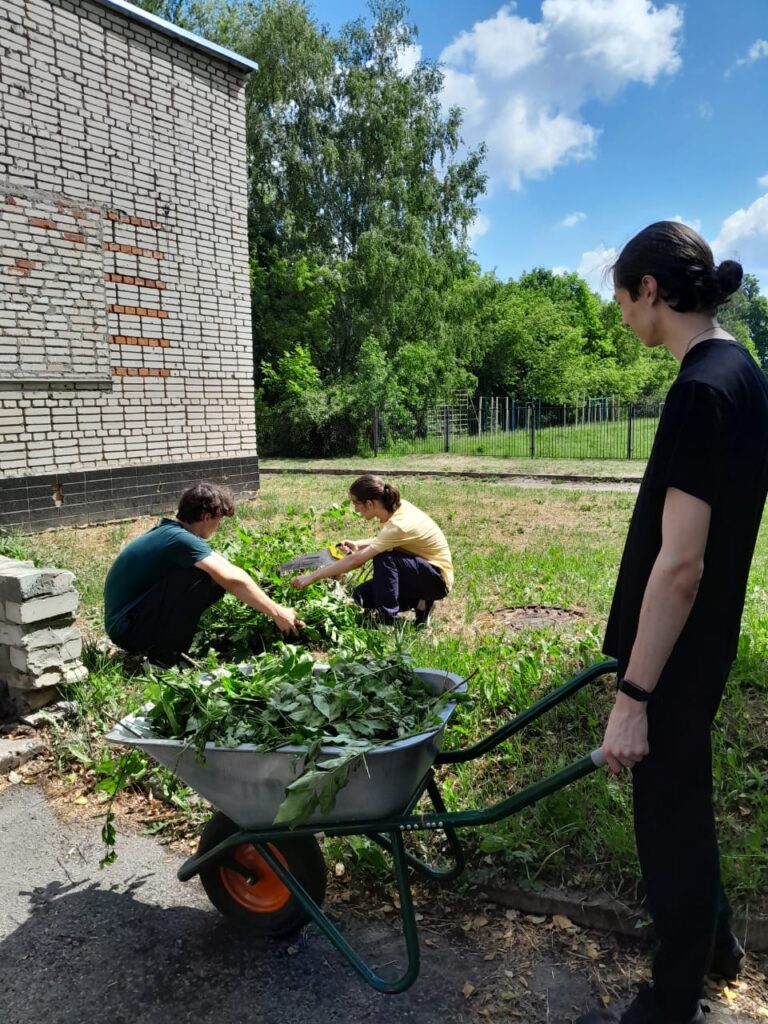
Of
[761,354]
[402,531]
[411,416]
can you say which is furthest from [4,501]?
[761,354]

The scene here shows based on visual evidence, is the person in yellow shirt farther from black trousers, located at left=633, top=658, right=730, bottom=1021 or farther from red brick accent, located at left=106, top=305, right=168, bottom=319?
red brick accent, located at left=106, top=305, right=168, bottom=319

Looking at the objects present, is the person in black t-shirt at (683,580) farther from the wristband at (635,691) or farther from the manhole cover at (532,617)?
the manhole cover at (532,617)

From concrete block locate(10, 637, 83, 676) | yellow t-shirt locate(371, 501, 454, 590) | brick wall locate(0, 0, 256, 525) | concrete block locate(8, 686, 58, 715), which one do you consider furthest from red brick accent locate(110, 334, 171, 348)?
concrete block locate(8, 686, 58, 715)

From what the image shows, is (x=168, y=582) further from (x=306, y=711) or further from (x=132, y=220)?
(x=132, y=220)

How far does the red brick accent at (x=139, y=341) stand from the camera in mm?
9923

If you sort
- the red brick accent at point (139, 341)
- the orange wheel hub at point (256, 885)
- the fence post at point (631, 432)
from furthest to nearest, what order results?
the fence post at point (631, 432), the red brick accent at point (139, 341), the orange wheel hub at point (256, 885)

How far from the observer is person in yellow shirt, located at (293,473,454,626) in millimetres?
5262

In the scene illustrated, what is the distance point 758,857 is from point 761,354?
351ft

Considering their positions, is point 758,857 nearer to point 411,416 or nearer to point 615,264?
point 615,264

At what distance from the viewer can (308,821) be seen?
2197mm

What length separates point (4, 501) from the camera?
8914 mm

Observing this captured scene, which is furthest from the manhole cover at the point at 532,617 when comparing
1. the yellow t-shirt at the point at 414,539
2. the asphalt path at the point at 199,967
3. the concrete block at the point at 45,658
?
the asphalt path at the point at 199,967

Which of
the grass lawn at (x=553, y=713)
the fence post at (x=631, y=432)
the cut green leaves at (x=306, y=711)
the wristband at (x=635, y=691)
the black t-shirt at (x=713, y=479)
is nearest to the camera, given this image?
the black t-shirt at (x=713, y=479)

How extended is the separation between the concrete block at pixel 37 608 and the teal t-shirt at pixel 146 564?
0.76 ft
